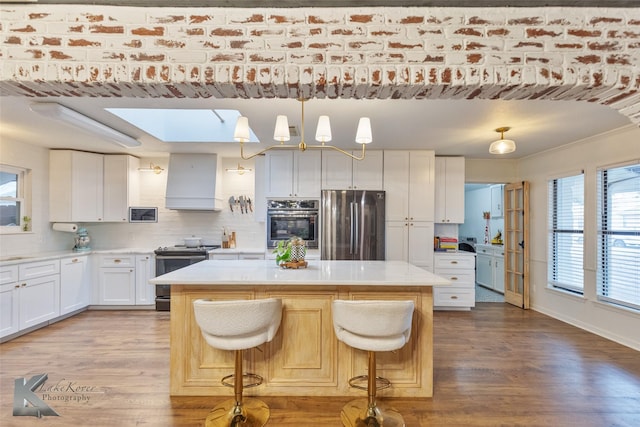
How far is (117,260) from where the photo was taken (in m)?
4.60

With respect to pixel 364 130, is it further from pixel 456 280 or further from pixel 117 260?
pixel 117 260

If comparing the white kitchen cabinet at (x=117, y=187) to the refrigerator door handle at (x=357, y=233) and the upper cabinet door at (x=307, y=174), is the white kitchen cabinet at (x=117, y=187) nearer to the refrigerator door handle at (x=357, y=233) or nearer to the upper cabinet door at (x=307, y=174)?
the upper cabinet door at (x=307, y=174)

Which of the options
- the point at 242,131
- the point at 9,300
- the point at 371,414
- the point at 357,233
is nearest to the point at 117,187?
the point at 9,300

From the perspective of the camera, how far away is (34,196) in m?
4.31

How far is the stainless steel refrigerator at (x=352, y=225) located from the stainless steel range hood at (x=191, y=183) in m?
1.73

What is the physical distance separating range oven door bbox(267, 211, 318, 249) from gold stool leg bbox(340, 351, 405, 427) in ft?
8.17

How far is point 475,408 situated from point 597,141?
3.50m

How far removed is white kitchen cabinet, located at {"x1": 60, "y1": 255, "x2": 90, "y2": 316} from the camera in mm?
4105

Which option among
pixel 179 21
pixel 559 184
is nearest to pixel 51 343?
pixel 179 21

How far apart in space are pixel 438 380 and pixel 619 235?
2.78 meters

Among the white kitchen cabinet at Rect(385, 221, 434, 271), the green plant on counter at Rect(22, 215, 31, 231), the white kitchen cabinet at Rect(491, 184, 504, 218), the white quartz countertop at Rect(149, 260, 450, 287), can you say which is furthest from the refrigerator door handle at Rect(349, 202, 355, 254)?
the green plant on counter at Rect(22, 215, 31, 231)

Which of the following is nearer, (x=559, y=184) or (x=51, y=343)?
(x=51, y=343)

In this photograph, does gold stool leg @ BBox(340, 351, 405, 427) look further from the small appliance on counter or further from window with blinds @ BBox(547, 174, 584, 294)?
the small appliance on counter

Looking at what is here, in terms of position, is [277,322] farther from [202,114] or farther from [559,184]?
[559,184]
